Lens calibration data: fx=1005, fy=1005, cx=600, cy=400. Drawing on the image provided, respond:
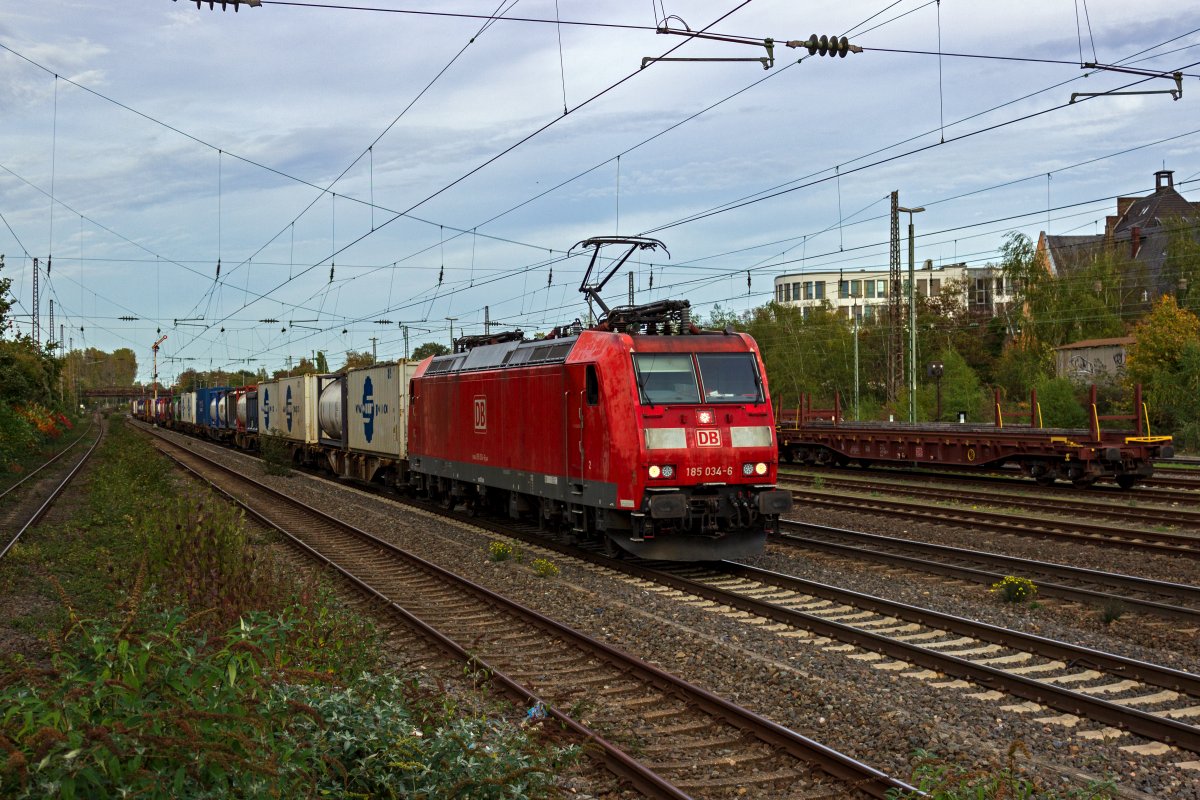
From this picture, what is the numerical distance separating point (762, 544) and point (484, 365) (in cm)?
690

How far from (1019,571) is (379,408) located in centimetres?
1814

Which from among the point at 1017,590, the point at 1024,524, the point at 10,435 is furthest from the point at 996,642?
the point at 10,435

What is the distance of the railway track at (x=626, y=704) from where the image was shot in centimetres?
603

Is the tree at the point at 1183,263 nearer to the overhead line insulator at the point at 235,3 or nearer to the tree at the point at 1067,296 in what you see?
the tree at the point at 1067,296

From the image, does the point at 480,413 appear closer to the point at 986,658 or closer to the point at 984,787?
the point at 986,658

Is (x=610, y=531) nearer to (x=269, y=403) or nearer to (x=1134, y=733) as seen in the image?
(x=1134, y=733)

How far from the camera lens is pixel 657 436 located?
12.9 m

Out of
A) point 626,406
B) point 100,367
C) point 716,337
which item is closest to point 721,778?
point 626,406

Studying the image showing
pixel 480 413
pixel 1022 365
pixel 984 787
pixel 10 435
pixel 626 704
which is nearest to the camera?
pixel 984 787

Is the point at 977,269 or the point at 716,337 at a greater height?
the point at 977,269

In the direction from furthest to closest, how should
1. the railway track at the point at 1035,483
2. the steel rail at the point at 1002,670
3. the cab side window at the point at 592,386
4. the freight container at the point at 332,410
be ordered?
the freight container at the point at 332,410
the railway track at the point at 1035,483
the cab side window at the point at 592,386
the steel rail at the point at 1002,670

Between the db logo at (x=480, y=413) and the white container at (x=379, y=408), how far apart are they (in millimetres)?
6591

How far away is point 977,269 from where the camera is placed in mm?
99938

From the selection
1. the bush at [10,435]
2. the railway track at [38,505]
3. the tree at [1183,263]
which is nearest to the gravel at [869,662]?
the railway track at [38,505]
